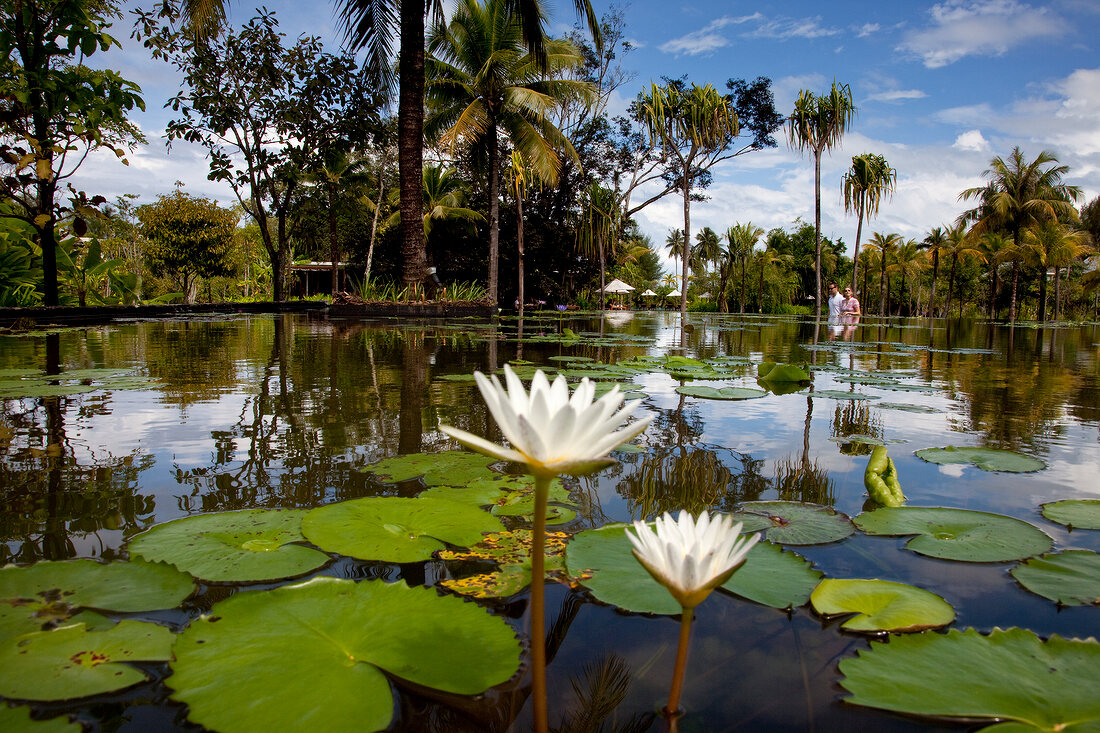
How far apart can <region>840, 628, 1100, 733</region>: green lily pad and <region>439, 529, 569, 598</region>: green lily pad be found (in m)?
0.46

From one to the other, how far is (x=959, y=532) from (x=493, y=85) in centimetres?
1532

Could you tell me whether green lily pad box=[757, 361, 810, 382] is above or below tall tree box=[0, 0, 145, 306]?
below

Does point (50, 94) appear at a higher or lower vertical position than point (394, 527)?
higher

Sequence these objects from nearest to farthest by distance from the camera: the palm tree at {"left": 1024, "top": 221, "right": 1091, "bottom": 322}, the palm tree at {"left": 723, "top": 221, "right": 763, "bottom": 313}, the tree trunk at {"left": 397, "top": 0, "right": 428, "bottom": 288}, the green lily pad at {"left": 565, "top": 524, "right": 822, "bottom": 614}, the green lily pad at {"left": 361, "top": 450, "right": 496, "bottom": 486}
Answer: the green lily pad at {"left": 565, "top": 524, "right": 822, "bottom": 614} → the green lily pad at {"left": 361, "top": 450, "right": 496, "bottom": 486} → the tree trunk at {"left": 397, "top": 0, "right": 428, "bottom": 288} → the palm tree at {"left": 1024, "top": 221, "right": 1091, "bottom": 322} → the palm tree at {"left": 723, "top": 221, "right": 763, "bottom": 313}

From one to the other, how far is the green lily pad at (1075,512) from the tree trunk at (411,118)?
8192 millimetres

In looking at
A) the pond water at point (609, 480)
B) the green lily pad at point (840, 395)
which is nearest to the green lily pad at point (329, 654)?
the pond water at point (609, 480)

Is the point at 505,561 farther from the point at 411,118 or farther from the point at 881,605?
Result: the point at 411,118

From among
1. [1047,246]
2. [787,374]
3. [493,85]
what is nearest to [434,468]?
[787,374]

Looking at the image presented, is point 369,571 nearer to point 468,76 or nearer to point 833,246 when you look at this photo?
point 468,76

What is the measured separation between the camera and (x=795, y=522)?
1.18 m

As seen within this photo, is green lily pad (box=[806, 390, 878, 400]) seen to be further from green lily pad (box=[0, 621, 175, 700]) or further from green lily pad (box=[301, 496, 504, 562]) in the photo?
green lily pad (box=[0, 621, 175, 700])

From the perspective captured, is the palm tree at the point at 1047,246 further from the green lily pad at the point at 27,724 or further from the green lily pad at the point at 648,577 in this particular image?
the green lily pad at the point at 27,724

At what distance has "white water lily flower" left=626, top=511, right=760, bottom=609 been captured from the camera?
481 millimetres

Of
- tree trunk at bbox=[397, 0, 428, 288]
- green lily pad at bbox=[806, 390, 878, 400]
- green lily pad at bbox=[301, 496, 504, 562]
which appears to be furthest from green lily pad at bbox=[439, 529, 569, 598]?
tree trunk at bbox=[397, 0, 428, 288]
